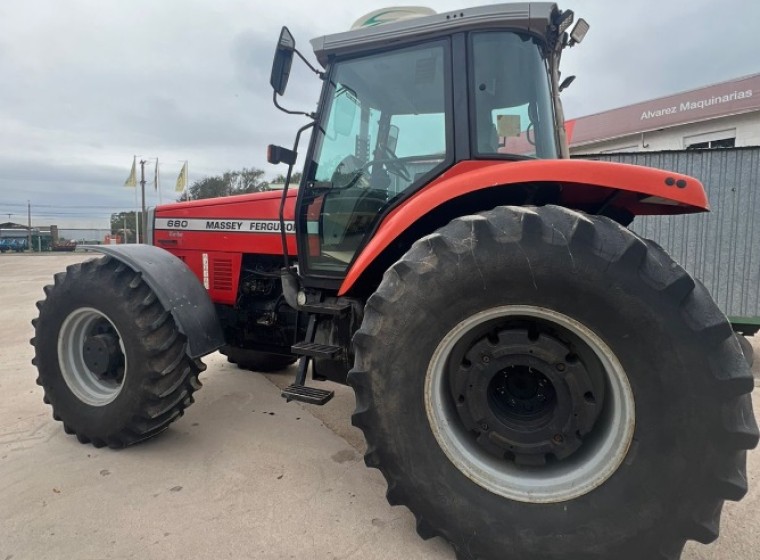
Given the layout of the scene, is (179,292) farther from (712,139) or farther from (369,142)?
(712,139)

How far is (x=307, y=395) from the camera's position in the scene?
2.49m

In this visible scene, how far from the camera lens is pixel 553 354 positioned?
5.94ft

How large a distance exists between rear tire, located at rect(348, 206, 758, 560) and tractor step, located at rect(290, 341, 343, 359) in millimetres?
653

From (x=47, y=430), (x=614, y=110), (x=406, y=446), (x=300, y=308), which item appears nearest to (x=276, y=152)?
(x=300, y=308)

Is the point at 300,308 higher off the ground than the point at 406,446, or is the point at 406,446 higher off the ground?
the point at 300,308

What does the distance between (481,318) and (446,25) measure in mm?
1515

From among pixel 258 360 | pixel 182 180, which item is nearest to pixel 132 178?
pixel 182 180

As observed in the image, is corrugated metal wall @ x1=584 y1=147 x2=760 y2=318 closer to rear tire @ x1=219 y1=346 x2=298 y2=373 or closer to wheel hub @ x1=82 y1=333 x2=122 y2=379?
rear tire @ x1=219 y1=346 x2=298 y2=373

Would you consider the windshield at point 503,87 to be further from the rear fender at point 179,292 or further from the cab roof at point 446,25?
the rear fender at point 179,292

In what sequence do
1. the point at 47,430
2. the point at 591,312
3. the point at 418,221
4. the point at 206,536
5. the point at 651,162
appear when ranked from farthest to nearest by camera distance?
the point at 651,162, the point at 47,430, the point at 418,221, the point at 206,536, the point at 591,312

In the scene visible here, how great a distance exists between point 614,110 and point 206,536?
16413 mm

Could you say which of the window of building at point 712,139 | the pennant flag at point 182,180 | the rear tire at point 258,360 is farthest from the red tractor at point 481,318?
the pennant flag at point 182,180

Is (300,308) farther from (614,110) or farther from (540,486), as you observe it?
(614,110)

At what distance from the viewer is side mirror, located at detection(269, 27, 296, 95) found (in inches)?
97.0
